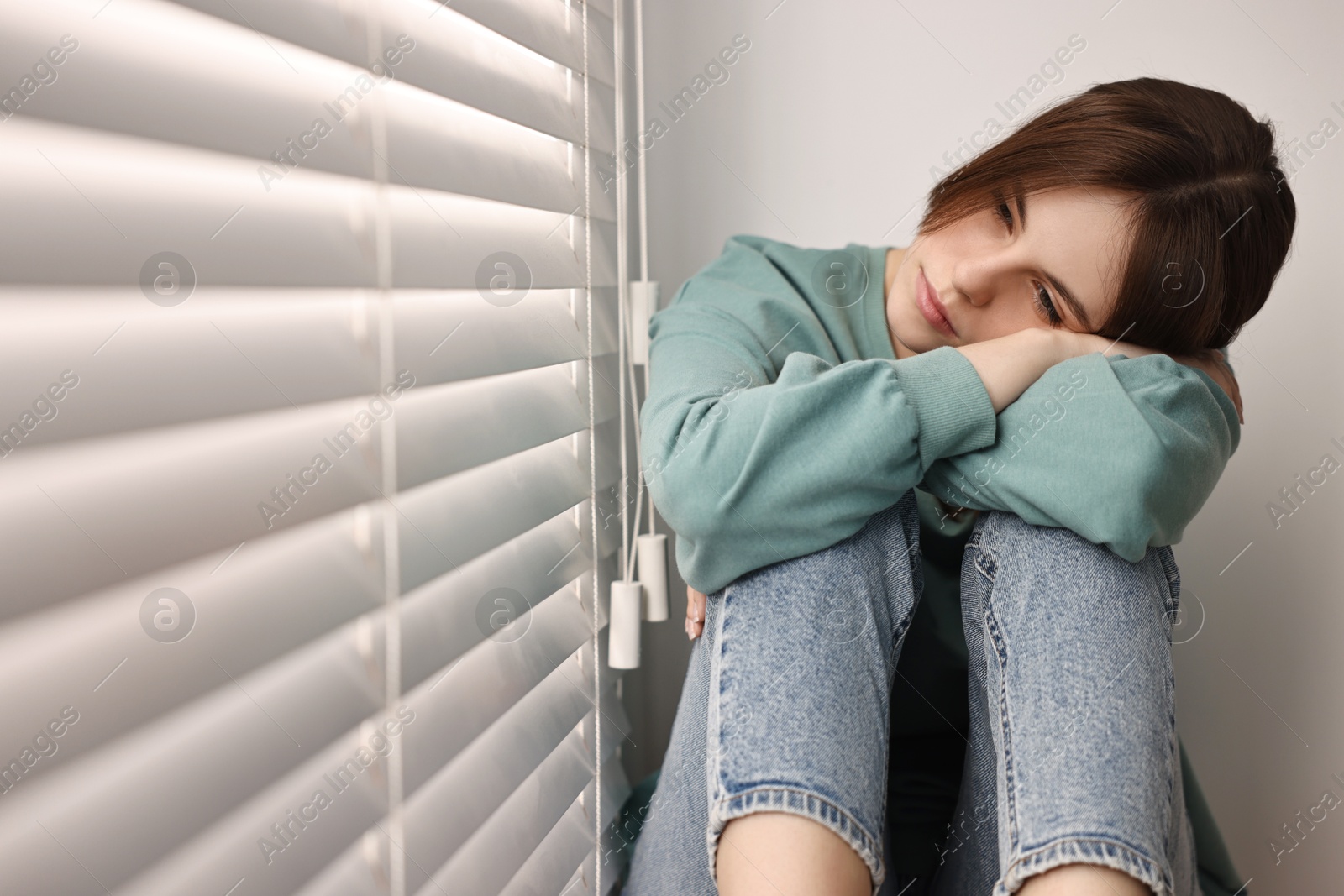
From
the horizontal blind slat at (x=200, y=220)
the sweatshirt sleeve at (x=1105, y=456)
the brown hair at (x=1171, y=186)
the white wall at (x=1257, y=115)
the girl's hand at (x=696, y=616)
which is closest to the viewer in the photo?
the horizontal blind slat at (x=200, y=220)

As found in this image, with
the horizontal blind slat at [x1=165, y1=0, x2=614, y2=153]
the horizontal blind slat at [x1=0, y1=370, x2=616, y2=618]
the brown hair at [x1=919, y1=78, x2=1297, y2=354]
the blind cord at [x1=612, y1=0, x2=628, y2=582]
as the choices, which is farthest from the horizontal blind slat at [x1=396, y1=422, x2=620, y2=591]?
the brown hair at [x1=919, y1=78, x2=1297, y2=354]

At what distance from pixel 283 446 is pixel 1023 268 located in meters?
0.59

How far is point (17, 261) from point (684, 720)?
535mm

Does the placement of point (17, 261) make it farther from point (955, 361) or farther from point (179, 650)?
point (955, 361)

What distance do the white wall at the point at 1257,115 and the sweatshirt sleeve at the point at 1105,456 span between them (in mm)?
490

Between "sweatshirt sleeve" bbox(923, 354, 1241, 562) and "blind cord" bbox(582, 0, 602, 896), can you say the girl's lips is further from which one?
"blind cord" bbox(582, 0, 602, 896)


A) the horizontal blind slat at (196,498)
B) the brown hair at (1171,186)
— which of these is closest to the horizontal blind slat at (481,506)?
the horizontal blind slat at (196,498)

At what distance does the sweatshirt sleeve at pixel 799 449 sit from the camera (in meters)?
0.61

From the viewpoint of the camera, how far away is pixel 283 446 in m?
0.49

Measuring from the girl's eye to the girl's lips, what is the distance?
0.08 m

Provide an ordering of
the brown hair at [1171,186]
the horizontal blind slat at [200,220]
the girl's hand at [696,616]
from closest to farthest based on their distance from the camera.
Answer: the horizontal blind slat at [200,220] < the brown hair at [1171,186] < the girl's hand at [696,616]

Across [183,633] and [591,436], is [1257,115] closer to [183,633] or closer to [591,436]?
[591,436]

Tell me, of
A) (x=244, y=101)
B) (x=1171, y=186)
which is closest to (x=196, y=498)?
(x=244, y=101)

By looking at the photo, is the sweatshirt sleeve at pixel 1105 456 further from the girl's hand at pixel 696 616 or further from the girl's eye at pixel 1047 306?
the girl's hand at pixel 696 616
